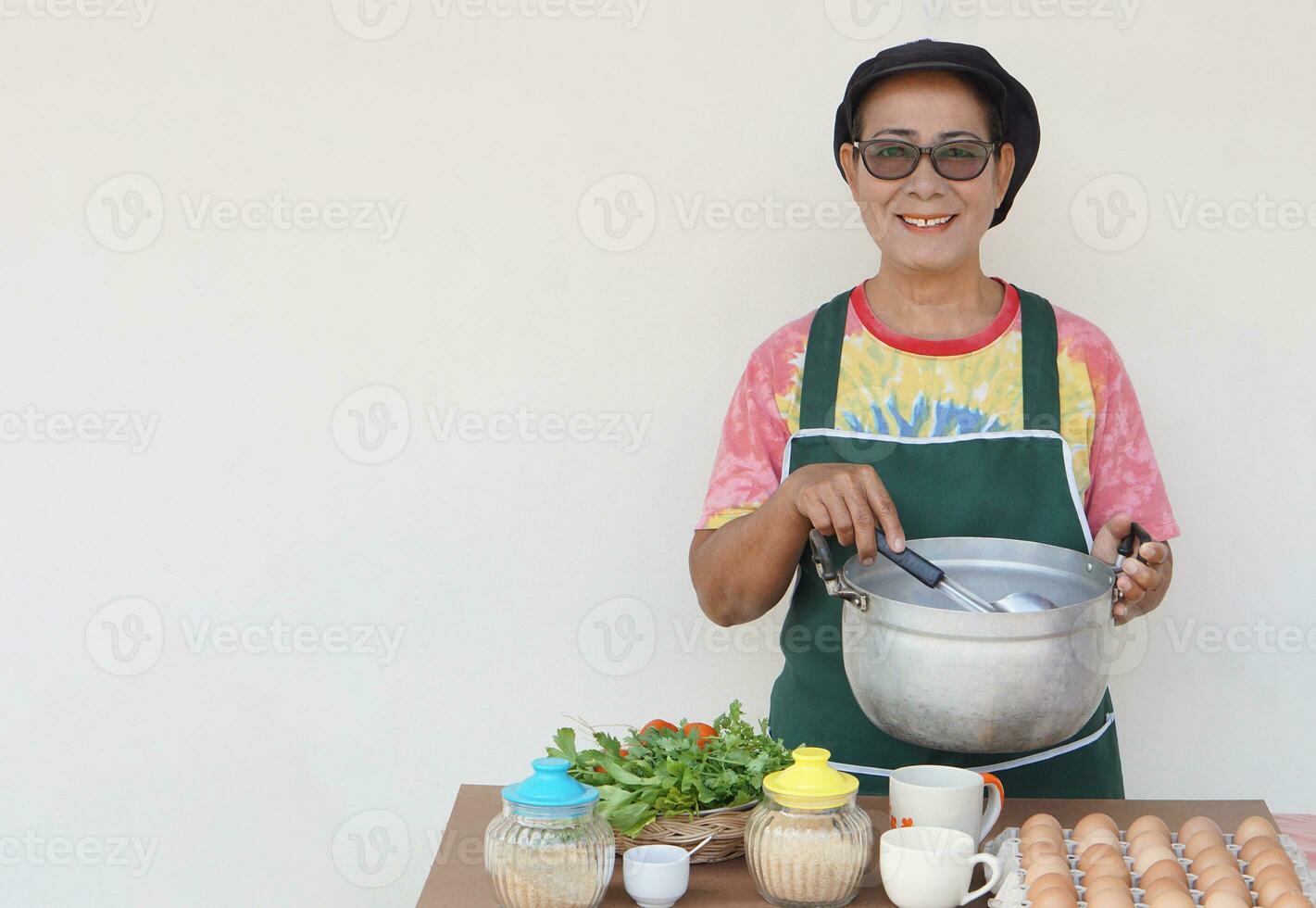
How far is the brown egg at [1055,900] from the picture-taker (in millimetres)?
1296

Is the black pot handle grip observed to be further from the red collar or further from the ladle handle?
the red collar

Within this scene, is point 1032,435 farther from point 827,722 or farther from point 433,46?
point 433,46

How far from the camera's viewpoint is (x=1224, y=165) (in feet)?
9.16

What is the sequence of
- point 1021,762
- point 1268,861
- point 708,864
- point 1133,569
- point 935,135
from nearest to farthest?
point 1268,861, point 708,864, point 1133,569, point 1021,762, point 935,135

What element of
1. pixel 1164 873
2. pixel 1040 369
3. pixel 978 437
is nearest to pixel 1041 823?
pixel 1164 873

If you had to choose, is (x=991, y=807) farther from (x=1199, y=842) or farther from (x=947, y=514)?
(x=947, y=514)

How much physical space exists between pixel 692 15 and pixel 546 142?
1.31 ft

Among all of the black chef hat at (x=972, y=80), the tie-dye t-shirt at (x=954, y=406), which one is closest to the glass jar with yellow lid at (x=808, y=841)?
the tie-dye t-shirt at (x=954, y=406)

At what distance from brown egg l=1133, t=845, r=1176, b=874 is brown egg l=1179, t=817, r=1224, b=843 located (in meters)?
0.08

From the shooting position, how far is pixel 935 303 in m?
2.17

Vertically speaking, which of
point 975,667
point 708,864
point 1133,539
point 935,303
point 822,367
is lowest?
point 708,864

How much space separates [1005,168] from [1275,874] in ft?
3.95

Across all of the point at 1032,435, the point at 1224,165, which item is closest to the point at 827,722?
the point at 1032,435

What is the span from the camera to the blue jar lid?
53.1 inches
